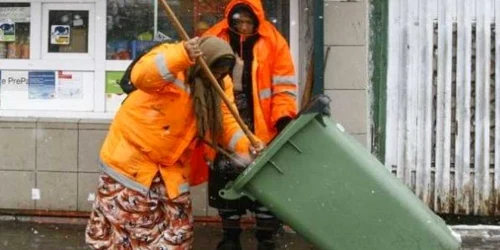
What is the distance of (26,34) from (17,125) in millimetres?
799

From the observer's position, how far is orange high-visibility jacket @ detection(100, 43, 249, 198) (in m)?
3.92

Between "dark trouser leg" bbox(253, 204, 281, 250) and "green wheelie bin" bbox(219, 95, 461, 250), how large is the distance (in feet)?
4.59

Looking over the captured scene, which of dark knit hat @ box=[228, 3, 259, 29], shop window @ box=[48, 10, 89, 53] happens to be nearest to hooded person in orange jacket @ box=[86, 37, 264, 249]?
dark knit hat @ box=[228, 3, 259, 29]

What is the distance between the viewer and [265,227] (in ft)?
17.0

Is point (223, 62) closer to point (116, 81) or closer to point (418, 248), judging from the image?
point (418, 248)

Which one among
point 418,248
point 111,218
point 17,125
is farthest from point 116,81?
point 418,248

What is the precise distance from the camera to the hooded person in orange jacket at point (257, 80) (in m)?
5.07

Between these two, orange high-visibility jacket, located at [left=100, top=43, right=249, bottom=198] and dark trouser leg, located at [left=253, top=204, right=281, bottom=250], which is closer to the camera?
orange high-visibility jacket, located at [left=100, top=43, right=249, bottom=198]

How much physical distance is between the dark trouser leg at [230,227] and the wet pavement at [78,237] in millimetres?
595

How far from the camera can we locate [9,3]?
6711 millimetres

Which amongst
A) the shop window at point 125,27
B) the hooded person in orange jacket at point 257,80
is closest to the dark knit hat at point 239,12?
the hooded person in orange jacket at point 257,80

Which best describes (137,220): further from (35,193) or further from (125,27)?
(125,27)

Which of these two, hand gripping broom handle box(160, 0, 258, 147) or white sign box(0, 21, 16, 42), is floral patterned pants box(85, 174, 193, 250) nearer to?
hand gripping broom handle box(160, 0, 258, 147)

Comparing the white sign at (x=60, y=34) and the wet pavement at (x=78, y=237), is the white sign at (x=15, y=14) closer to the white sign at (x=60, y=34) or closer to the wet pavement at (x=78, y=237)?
the white sign at (x=60, y=34)
